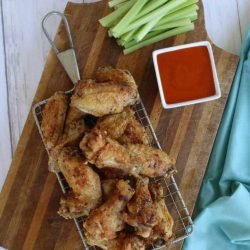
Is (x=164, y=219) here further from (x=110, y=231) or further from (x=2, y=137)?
(x=2, y=137)

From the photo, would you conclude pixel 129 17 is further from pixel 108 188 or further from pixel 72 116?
pixel 108 188

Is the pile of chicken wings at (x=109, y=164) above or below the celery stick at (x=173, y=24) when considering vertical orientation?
below

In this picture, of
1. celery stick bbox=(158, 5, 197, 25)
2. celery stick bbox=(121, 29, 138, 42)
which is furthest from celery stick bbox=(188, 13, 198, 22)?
celery stick bbox=(121, 29, 138, 42)

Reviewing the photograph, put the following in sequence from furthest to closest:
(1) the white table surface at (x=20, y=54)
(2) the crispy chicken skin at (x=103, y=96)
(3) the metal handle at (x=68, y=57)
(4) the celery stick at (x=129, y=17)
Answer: (1) the white table surface at (x=20, y=54) → (3) the metal handle at (x=68, y=57) → (4) the celery stick at (x=129, y=17) → (2) the crispy chicken skin at (x=103, y=96)

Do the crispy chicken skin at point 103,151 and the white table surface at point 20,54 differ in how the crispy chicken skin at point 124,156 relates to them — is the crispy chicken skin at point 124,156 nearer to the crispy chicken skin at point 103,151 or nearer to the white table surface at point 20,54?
the crispy chicken skin at point 103,151

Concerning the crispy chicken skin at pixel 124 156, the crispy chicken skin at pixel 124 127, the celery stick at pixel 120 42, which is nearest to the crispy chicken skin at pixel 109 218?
the crispy chicken skin at pixel 124 156

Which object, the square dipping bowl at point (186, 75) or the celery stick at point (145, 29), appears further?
the celery stick at point (145, 29)
